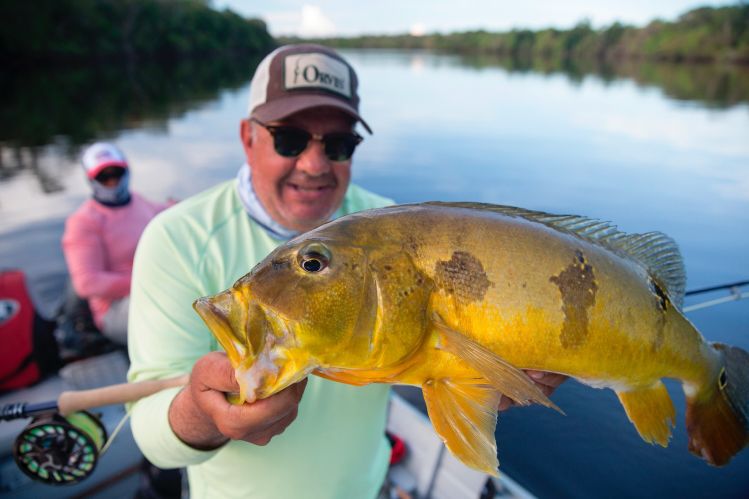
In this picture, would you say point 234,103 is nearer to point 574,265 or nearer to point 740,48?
point 574,265

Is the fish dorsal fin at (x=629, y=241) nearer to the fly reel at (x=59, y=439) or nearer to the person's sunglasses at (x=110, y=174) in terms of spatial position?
the fly reel at (x=59, y=439)

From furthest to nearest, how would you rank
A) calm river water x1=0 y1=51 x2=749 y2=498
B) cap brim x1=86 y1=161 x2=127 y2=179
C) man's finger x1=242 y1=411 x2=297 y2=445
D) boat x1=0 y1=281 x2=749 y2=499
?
1. calm river water x1=0 y1=51 x2=749 y2=498
2. cap brim x1=86 y1=161 x2=127 y2=179
3. boat x1=0 y1=281 x2=749 y2=499
4. man's finger x1=242 y1=411 x2=297 y2=445

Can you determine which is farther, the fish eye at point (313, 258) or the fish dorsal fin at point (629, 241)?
the fish dorsal fin at point (629, 241)

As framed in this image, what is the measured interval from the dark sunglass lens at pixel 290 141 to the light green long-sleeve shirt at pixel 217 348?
328 mm

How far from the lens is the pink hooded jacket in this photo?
4.40 metres

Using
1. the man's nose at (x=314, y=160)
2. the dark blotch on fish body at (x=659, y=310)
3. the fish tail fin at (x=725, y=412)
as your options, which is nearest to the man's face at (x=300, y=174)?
the man's nose at (x=314, y=160)

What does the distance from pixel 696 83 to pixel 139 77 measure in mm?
52109

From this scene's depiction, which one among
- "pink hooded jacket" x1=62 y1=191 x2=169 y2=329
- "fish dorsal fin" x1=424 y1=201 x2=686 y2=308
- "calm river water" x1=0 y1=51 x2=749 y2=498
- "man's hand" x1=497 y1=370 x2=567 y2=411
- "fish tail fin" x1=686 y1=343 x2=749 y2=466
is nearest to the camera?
"fish dorsal fin" x1=424 y1=201 x2=686 y2=308

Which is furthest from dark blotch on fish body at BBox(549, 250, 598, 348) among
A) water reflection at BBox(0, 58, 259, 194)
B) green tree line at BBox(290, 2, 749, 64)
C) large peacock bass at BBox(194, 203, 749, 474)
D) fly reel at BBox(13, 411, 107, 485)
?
green tree line at BBox(290, 2, 749, 64)

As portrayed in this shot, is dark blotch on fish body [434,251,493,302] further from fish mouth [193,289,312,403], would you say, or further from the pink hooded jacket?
the pink hooded jacket

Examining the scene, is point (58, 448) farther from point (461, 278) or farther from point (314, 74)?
point (461, 278)

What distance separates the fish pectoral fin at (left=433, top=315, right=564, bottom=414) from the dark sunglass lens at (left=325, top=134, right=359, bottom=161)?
3.98 ft

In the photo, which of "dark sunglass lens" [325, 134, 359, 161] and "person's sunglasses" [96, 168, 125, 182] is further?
"person's sunglasses" [96, 168, 125, 182]

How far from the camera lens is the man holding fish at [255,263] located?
1.80m
